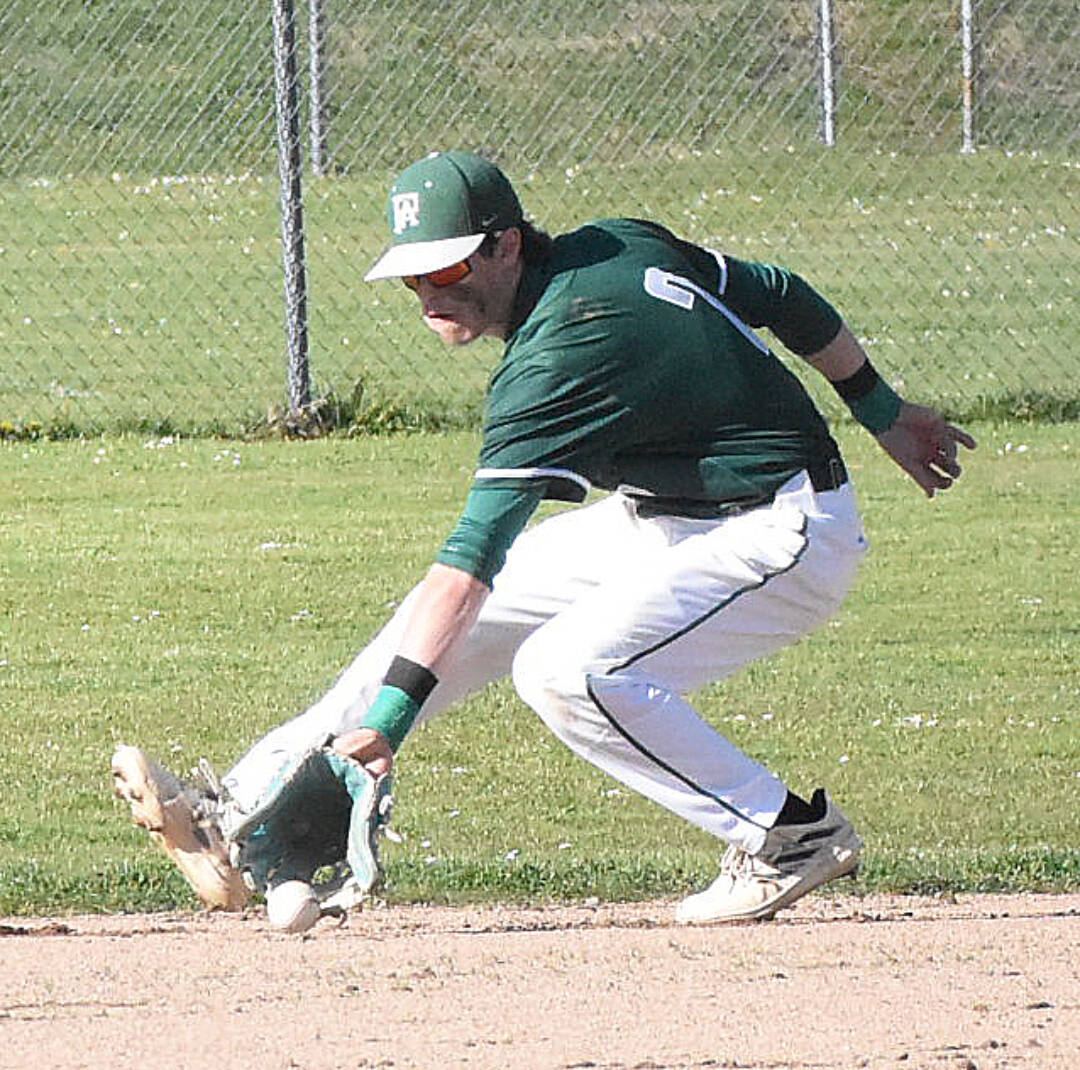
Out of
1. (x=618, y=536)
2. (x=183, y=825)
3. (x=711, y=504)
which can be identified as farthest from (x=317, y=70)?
(x=183, y=825)

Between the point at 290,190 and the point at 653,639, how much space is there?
695 centimetres

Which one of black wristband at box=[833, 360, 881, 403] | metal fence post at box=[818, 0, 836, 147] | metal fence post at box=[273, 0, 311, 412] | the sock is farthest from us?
metal fence post at box=[818, 0, 836, 147]

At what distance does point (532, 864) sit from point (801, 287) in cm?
150

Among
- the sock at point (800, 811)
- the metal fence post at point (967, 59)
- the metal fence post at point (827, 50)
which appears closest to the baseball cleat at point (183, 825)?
the sock at point (800, 811)

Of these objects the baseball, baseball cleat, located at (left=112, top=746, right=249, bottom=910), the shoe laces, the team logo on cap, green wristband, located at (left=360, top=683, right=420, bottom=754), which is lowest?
baseball cleat, located at (left=112, top=746, right=249, bottom=910)

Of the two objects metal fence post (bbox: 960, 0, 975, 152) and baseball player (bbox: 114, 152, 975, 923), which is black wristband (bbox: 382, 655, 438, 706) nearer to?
baseball player (bbox: 114, 152, 975, 923)

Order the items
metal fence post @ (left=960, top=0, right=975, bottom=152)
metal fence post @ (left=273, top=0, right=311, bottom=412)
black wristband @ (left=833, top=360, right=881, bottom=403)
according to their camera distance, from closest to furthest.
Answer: black wristband @ (left=833, top=360, right=881, bottom=403)
metal fence post @ (left=273, top=0, right=311, bottom=412)
metal fence post @ (left=960, top=0, right=975, bottom=152)

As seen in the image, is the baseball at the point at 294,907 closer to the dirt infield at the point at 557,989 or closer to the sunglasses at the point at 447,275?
the dirt infield at the point at 557,989

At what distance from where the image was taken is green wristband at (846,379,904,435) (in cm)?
596

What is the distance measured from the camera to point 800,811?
5430 millimetres

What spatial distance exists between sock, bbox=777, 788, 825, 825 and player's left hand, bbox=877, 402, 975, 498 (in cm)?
91

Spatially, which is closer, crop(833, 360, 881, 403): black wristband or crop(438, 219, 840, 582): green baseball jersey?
crop(438, 219, 840, 582): green baseball jersey

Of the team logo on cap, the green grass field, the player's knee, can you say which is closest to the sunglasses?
the team logo on cap

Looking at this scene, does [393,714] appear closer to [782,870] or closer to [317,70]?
[782,870]
